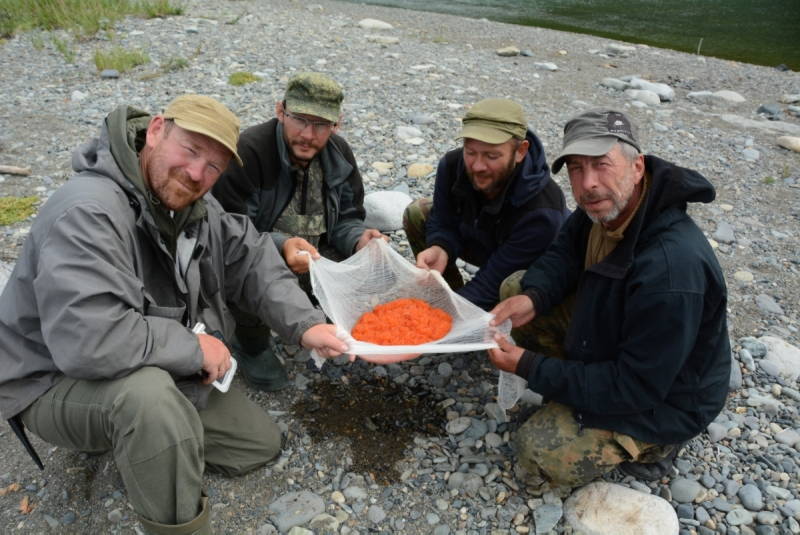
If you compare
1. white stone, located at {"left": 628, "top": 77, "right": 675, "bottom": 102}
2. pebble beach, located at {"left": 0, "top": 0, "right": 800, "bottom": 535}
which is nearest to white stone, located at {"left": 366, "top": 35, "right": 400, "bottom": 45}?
pebble beach, located at {"left": 0, "top": 0, "right": 800, "bottom": 535}

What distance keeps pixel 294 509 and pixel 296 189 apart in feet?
6.75

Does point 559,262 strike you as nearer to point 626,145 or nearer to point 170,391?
point 626,145

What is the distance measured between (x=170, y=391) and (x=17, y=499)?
49.5 inches

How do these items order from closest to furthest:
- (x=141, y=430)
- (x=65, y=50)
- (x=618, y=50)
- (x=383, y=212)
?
(x=141, y=430) → (x=383, y=212) → (x=65, y=50) → (x=618, y=50)

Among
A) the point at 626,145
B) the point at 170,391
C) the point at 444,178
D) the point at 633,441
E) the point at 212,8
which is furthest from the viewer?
the point at 212,8

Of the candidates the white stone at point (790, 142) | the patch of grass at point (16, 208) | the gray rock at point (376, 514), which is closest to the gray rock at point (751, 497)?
the gray rock at point (376, 514)

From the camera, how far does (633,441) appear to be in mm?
2816

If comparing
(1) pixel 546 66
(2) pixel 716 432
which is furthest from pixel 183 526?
(1) pixel 546 66

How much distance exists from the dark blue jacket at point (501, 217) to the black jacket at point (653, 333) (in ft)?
2.35

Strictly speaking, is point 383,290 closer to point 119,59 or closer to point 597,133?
point 597,133

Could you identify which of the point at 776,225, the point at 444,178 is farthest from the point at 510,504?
the point at 776,225

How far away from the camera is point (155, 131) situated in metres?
2.64

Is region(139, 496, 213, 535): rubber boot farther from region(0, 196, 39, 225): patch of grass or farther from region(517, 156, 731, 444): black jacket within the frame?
region(0, 196, 39, 225): patch of grass

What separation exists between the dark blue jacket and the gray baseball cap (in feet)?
2.87
